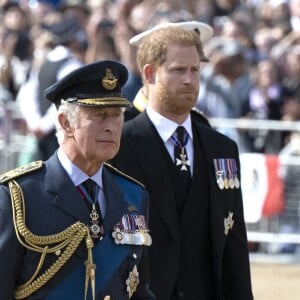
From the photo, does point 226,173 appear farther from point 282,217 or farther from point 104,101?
point 282,217

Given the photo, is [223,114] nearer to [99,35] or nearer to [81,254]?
[99,35]

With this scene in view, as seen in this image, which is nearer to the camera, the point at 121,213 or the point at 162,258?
the point at 121,213

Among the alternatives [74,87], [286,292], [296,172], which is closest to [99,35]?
[296,172]

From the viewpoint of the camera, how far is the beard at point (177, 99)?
632 centimetres

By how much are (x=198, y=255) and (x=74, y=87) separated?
1628 millimetres

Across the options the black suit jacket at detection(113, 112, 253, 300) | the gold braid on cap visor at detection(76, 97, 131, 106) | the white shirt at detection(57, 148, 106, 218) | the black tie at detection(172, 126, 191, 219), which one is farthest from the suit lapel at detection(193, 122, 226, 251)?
the gold braid on cap visor at detection(76, 97, 131, 106)

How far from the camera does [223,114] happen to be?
13570mm

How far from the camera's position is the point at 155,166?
6.38 meters

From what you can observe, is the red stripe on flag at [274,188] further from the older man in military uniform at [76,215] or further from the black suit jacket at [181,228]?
the older man in military uniform at [76,215]

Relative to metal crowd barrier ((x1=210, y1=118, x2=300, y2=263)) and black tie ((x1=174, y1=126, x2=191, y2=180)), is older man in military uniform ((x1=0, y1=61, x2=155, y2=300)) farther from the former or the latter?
metal crowd barrier ((x1=210, y1=118, x2=300, y2=263))

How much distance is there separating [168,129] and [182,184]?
30 cm

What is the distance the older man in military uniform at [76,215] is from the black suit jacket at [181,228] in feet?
3.74

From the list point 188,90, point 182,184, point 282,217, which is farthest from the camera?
point 282,217

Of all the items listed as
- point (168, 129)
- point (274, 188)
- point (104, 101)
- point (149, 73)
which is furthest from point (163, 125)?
point (274, 188)
